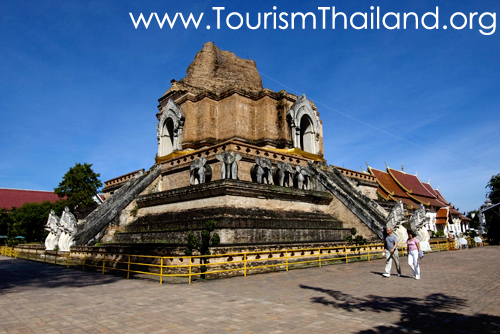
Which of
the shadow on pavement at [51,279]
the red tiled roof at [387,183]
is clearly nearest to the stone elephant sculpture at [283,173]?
the shadow on pavement at [51,279]

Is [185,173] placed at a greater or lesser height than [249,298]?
greater

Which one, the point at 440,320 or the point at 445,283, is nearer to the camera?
the point at 440,320

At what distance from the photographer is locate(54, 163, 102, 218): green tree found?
28516 millimetres

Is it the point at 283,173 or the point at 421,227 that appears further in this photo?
the point at 421,227

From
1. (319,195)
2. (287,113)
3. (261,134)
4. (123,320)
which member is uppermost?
(287,113)

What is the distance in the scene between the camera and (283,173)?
17.7 metres

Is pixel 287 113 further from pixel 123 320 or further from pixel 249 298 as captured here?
pixel 123 320

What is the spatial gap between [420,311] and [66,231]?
48.4 ft

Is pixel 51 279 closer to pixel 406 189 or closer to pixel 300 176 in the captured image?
pixel 300 176

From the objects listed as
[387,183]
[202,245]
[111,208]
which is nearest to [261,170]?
[202,245]

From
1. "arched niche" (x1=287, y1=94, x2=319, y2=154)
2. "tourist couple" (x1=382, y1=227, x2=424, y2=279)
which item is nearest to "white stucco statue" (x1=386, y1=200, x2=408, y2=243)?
"tourist couple" (x1=382, y1=227, x2=424, y2=279)

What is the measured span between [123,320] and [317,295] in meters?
3.75

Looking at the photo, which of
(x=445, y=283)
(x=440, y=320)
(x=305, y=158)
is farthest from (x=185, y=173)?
(x=440, y=320)

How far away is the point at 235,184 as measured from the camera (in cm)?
1411
